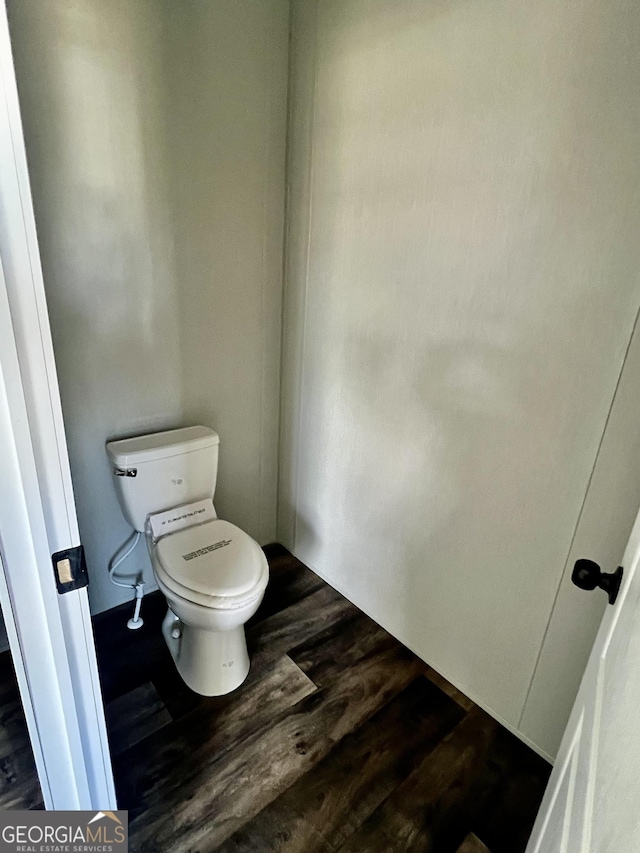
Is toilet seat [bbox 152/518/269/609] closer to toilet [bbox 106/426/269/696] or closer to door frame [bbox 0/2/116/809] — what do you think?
toilet [bbox 106/426/269/696]

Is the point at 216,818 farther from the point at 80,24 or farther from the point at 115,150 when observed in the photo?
the point at 80,24

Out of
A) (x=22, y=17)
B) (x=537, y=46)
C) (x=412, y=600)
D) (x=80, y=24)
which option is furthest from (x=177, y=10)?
(x=412, y=600)

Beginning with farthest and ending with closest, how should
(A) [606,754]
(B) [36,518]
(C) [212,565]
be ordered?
(C) [212,565] → (B) [36,518] → (A) [606,754]

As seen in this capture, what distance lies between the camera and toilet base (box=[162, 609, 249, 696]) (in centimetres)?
157

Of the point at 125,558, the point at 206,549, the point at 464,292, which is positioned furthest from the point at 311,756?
the point at 464,292

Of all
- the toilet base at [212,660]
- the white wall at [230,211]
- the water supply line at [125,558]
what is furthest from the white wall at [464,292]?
the water supply line at [125,558]

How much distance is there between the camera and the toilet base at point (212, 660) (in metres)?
1.57

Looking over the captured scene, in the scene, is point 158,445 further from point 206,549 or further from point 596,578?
point 596,578

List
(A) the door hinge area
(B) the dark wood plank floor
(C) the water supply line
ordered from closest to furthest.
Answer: (A) the door hinge area < (B) the dark wood plank floor < (C) the water supply line

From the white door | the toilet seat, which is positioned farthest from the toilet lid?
the white door

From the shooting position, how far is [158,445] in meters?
1.72

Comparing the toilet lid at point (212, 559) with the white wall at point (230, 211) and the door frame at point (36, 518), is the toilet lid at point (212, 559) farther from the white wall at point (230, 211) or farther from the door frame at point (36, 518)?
the door frame at point (36, 518)

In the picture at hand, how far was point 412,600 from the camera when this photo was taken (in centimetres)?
175

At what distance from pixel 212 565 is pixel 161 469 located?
402mm
